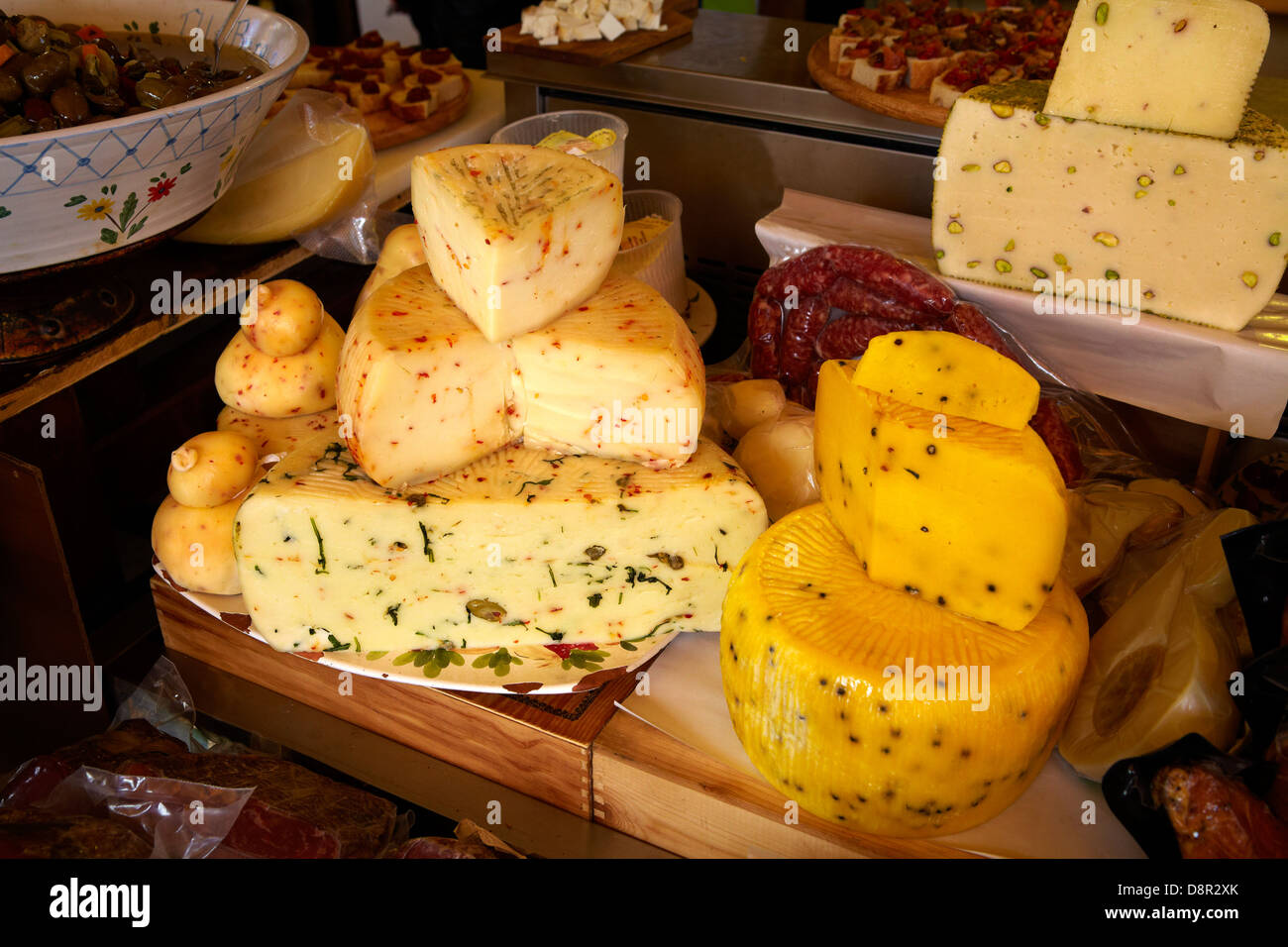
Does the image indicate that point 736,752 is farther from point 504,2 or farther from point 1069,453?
point 504,2

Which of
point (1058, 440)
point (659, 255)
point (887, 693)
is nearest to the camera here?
point (887, 693)

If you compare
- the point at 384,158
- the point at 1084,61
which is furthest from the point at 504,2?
the point at 1084,61

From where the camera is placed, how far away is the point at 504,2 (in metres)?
3.71

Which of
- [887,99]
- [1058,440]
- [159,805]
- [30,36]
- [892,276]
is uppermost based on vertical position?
[30,36]

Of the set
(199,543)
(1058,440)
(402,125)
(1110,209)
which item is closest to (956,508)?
(1058,440)

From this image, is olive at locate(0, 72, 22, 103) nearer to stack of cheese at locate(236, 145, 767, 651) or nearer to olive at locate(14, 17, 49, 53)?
olive at locate(14, 17, 49, 53)

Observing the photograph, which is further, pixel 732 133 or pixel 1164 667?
pixel 732 133

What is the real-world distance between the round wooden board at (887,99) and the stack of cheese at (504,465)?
0.96 metres

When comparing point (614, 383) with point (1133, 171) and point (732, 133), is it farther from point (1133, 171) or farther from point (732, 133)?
point (732, 133)

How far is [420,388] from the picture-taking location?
3.87 feet

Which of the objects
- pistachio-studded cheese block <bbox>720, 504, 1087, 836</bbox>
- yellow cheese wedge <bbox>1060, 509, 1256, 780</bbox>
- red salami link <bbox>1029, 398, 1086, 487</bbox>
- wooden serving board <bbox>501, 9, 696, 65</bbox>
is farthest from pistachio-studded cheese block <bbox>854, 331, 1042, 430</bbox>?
wooden serving board <bbox>501, 9, 696, 65</bbox>

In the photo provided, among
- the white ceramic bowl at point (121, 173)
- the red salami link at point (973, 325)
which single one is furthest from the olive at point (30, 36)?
the red salami link at point (973, 325)

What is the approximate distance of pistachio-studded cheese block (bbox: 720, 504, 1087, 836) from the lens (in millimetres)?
997

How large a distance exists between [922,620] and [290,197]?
1302 millimetres
